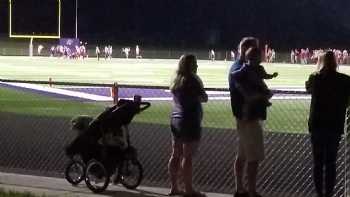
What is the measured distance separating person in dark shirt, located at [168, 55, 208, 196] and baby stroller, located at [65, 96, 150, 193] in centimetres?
73

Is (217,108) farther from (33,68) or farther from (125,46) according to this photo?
(125,46)

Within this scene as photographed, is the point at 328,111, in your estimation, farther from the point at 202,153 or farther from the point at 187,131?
the point at 202,153

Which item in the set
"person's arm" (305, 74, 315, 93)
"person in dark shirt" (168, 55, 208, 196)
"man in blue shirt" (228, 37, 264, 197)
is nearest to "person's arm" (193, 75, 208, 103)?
"person in dark shirt" (168, 55, 208, 196)

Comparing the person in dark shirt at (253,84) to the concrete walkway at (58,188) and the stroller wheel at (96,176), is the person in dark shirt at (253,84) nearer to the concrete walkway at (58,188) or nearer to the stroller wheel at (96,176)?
the concrete walkway at (58,188)

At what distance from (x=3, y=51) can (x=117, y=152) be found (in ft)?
195

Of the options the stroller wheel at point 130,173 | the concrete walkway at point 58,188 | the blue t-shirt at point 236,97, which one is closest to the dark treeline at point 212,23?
the concrete walkway at point 58,188

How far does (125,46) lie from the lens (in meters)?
78.8

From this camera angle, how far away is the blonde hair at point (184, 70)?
27.0ft

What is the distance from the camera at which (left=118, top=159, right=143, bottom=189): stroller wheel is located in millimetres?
9188

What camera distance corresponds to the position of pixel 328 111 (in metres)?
7.87

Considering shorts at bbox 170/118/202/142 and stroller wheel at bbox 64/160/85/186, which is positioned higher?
shorts at bbox 170/118/202/142

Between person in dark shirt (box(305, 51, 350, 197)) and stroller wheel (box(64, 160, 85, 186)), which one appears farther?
stroller wheel (box(64, 160, 85, 186))

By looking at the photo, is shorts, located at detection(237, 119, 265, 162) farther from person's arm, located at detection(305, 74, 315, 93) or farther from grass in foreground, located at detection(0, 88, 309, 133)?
grass in foreground, located at detection(0, 88, 309, 133)

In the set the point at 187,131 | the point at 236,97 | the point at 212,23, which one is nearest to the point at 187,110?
the point at 187,131
